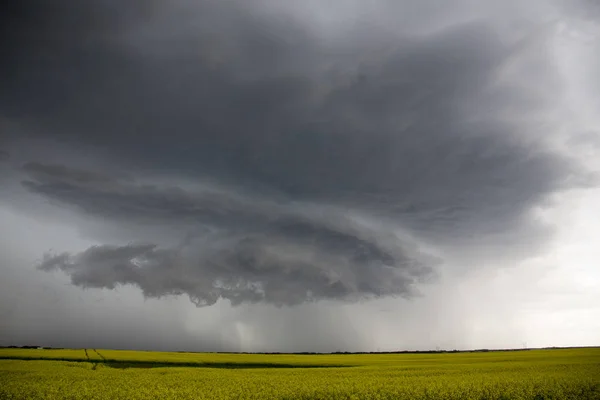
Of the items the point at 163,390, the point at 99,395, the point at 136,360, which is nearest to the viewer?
the point at 99,395

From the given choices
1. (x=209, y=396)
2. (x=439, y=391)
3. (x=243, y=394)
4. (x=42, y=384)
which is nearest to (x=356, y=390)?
(x=439, y=391)

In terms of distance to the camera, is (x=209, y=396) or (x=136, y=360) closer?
(x=209, y=396)

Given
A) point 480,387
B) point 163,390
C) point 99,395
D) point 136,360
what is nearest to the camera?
point 99,395

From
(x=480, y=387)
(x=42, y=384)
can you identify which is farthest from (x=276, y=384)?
(x=42, y=384)

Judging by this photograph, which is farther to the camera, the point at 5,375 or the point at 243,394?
the point at 5,375

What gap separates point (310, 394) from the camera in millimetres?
32312

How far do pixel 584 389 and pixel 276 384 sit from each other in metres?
28.3

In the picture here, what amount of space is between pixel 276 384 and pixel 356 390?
25.3ft

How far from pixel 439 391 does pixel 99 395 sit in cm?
2732

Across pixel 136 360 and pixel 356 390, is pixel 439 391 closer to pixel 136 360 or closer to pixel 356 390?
pixel 356 390

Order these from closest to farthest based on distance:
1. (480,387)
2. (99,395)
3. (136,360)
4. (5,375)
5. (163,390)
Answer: (99,395)
(163,390)
(480,387)
(5,375)
(136,360)

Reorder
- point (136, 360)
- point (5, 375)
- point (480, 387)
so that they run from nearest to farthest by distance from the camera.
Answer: point (480, 387) < point (5, 375) < point (136, 360)

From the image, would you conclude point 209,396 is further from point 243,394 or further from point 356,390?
point 356,390

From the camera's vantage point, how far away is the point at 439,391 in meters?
32.5
